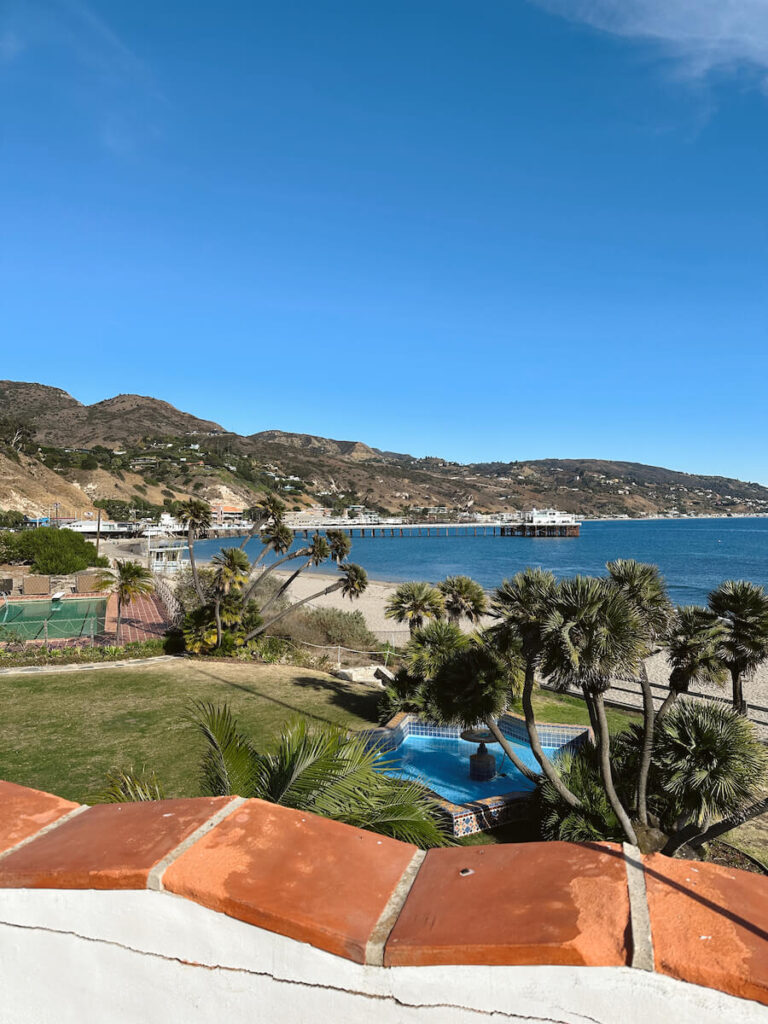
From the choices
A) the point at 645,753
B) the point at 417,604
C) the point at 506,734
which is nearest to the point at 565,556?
the point at 417,604

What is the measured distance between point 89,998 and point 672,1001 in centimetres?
121

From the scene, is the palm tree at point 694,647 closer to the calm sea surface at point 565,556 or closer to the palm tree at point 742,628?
the palm tree at point 742,628

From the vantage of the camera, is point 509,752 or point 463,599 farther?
point 463,599

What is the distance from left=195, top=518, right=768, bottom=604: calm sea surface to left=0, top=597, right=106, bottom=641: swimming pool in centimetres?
3137

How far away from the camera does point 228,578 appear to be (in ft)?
60.9

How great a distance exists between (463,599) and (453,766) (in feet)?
20.8

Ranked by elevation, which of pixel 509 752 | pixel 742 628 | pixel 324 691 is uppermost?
pixel 742 628

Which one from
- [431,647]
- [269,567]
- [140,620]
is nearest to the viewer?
[431,647]

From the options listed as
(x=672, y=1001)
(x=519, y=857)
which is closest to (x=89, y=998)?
(x=519, y=857)

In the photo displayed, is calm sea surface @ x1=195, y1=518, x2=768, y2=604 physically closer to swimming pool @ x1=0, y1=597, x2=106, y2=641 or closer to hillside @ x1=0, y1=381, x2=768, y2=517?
hillside @ x1=0, y1=381, x2=768, y2=517

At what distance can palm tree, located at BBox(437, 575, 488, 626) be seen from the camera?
19.3m

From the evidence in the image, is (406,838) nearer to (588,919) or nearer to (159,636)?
(588,919)

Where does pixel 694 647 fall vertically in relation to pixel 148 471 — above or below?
below

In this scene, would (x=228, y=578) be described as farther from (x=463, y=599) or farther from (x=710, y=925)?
(x=710, y=925)
